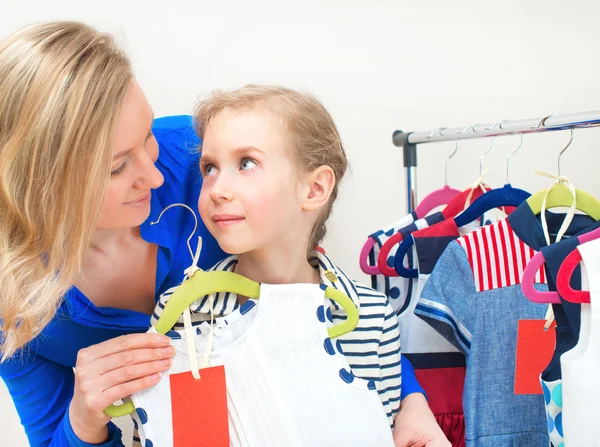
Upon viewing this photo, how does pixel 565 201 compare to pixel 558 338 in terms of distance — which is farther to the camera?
pixel 565 201

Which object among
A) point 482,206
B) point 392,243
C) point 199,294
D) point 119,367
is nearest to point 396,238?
point 392,243

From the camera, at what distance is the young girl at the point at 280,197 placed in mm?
950

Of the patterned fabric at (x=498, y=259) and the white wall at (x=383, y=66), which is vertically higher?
the white wall at (x=383, y=66)

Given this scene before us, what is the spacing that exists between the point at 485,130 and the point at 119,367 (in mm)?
812

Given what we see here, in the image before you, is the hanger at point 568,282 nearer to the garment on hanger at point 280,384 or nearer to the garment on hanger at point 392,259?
the garment on hanger at point 280,384

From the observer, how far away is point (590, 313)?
0.83m

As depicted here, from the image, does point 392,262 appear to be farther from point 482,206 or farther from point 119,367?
point 119,367

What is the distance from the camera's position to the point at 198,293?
0.91 metres

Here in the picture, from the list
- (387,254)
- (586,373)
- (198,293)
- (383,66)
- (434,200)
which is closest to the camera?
(586,373)

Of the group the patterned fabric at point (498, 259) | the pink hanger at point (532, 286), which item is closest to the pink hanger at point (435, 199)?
the patterned fabric at point (498, 259)

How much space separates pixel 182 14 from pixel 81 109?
76 centimetres

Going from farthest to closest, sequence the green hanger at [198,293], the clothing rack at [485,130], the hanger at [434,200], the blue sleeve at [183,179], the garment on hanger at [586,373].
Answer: the hanger at [434,200], the blue sleeve at [183,179], the clothing rack at [485,130], the green hanger at [198,293], the garment on hanger at [586,373]

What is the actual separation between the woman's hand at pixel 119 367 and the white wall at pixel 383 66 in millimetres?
820

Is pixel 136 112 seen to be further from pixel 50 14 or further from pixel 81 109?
pixel 50 14
